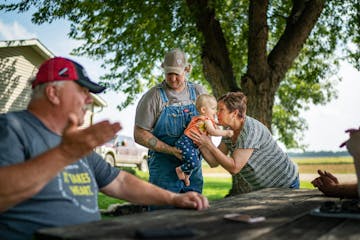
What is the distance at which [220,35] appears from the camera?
31.6ft

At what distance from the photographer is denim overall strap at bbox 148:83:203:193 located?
13.3 feet

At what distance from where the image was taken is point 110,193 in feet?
8.21

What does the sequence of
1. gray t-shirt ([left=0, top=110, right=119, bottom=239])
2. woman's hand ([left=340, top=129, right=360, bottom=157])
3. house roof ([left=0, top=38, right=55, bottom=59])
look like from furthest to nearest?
house roof ([left=0, top=38, right=55, bottom=59]) → woman's hand ([left=340, top=129, right=360, bottom=157]) → gray t-shirt ([left=0, top=110, right=119, bottom=239])

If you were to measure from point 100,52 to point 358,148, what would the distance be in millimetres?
11060

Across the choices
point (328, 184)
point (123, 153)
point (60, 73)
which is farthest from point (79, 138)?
point (123, 153)

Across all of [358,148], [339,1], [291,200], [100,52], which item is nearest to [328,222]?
[358,148]

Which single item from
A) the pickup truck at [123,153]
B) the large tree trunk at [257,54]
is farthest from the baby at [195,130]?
the pickup truck at [123,153]

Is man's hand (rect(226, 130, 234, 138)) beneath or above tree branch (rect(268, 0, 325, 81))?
beneath

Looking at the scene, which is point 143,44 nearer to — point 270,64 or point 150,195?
point 270,64

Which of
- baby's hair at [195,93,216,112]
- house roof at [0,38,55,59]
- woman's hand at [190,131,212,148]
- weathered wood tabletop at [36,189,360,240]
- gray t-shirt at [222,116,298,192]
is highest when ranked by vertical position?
house roof at [0,38,55,59]

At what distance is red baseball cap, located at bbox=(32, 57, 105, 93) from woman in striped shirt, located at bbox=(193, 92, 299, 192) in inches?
62.8

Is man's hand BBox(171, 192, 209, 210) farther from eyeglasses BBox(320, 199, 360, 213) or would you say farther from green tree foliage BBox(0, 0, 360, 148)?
green tree foliage BBox(0, 0, 360, 148)

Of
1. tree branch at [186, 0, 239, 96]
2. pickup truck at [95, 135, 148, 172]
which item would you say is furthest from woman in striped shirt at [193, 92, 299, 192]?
pickup truck at [95, 135, 148, 172]

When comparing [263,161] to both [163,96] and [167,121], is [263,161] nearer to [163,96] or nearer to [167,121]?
[167,121]
